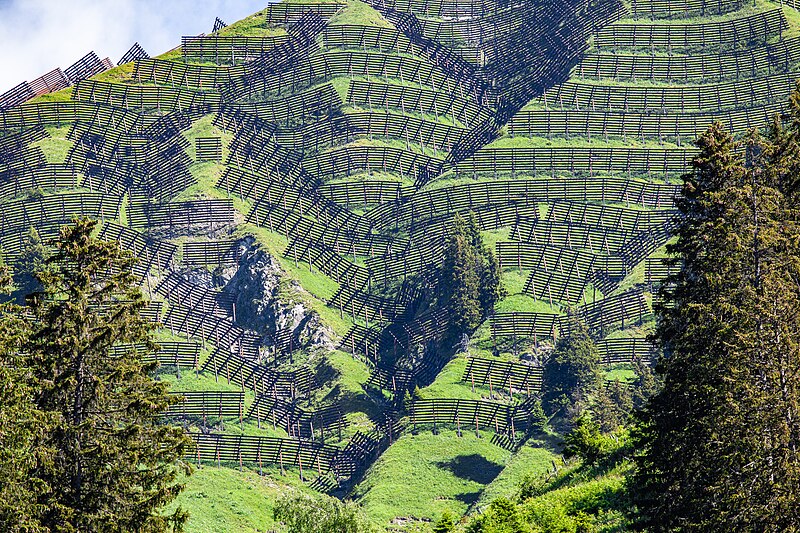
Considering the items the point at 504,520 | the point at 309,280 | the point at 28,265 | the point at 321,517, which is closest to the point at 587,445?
the point at 504,520

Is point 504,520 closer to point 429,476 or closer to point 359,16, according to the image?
point 429,476

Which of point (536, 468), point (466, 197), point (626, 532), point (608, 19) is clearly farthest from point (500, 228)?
point (626, 532)

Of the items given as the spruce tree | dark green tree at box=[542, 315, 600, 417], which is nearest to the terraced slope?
dark green tree at box=[542, 315, 600, 417]

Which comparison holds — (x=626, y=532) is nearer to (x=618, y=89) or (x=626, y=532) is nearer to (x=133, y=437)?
(x=133, y=437)

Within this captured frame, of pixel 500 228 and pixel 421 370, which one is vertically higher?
pixel 500 228

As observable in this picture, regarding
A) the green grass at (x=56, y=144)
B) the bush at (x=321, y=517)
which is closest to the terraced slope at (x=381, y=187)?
the green grass at (x=56, y=144)
